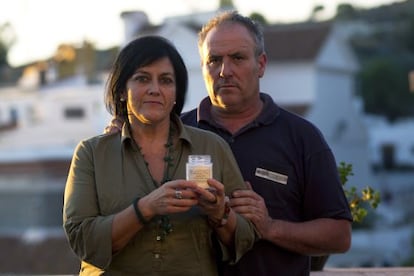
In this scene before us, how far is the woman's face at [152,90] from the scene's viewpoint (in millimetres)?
3068

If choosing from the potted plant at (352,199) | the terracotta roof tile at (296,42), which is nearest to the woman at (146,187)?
the potted plant at (352,199)

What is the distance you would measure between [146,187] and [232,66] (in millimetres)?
816

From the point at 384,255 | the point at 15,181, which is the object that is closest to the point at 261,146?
the point at 384,255

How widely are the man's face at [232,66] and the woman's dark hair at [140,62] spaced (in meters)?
0.48

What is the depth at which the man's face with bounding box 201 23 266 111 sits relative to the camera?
3656 millimetres

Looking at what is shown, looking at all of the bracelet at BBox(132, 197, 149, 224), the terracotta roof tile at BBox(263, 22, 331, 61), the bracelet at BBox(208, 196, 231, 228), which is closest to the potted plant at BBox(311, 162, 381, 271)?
the bracelet at BBox(208, 196, 231, 228)

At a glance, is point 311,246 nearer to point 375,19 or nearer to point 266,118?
point 266,118

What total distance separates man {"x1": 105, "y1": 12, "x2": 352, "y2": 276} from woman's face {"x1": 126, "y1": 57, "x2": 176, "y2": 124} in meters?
0.58

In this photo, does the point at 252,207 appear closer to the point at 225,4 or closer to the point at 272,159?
the point at 272,159

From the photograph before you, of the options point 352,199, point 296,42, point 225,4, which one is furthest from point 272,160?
point 225,4

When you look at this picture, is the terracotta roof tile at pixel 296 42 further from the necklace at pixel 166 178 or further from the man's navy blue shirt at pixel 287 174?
the necklace at pixel 166 178

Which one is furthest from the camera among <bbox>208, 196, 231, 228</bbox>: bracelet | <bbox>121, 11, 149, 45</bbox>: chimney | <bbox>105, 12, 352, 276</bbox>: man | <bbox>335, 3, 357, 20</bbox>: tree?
<bbox>335, 3, 357, 20</bbox>: tree

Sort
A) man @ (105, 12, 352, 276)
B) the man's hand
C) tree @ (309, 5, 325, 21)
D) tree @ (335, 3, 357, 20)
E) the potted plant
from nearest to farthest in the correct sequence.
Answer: the man's hand
man @ (105, 12, 352, 276)
the potted plant
tree @ (309, 5, 325, 21)
tree @ (335, 3, 357, 20)

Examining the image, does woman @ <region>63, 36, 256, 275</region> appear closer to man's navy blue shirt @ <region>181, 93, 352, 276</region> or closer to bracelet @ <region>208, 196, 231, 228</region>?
bracelet @ <region>208, 196, 231, 228</region>
